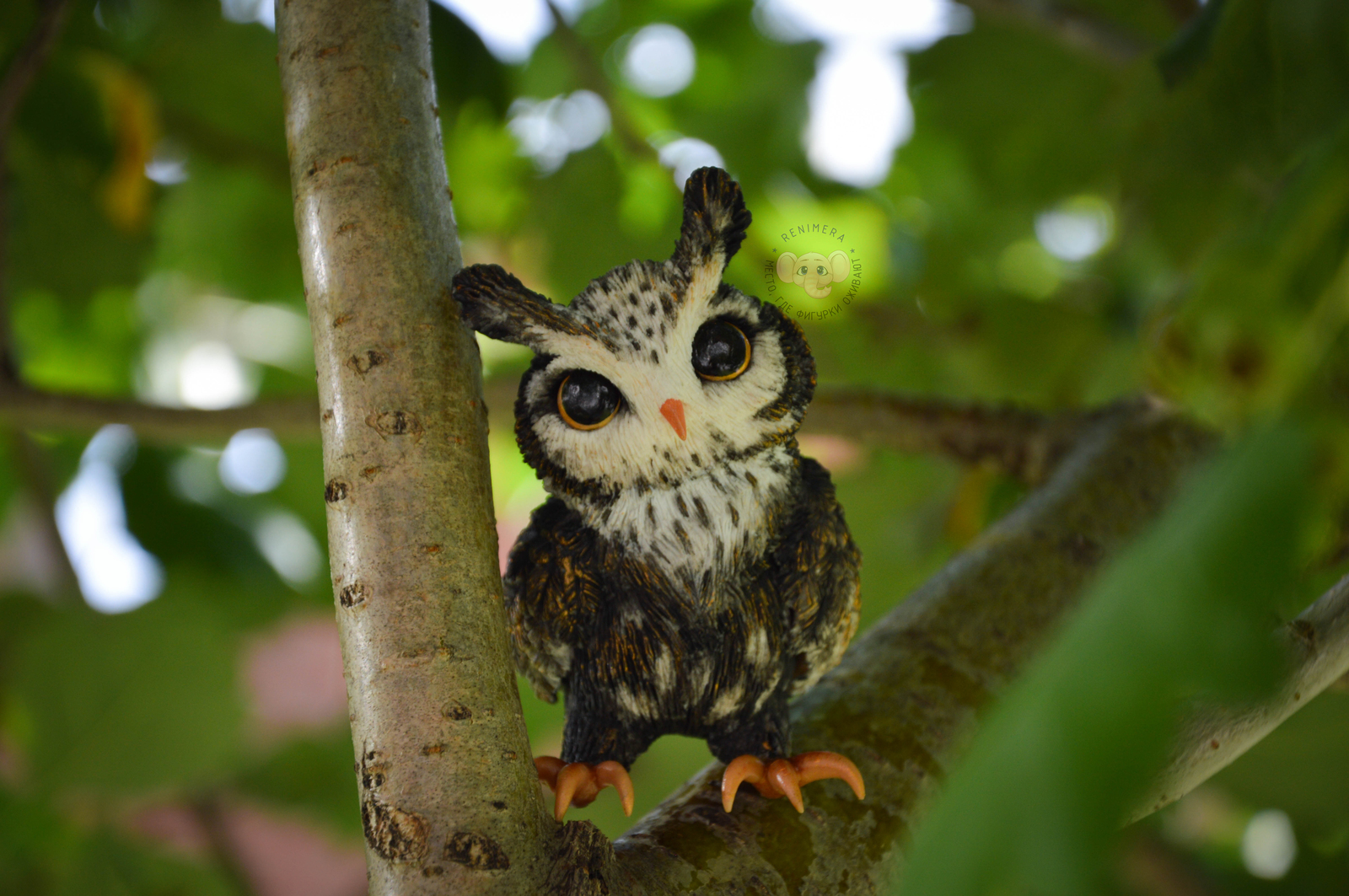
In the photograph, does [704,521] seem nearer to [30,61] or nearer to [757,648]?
[757,648]

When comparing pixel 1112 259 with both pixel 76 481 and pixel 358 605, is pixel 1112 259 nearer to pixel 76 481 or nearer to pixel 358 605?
pixel 358 605

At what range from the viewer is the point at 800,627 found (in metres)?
0.43

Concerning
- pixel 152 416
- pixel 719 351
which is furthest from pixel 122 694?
pixel 719 351

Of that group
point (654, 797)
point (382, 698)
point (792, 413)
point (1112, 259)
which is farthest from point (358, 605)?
point (1112, 259)

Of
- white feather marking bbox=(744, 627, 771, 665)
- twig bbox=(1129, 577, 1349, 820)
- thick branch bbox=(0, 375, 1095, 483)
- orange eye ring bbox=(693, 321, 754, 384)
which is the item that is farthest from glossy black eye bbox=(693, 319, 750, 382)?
thick branch bbox=(0, 375, 1095, 483)

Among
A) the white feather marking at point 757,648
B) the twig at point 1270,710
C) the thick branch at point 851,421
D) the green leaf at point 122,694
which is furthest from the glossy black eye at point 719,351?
the green leaf at point 122,694

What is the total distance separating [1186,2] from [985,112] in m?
0.25

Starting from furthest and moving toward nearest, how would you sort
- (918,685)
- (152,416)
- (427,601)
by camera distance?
(152,416) < (918,685) < (427,601)

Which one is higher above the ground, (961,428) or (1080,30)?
(1080,30)

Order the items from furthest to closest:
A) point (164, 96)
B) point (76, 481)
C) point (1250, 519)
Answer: point (76, 481) < point (164, 96) < point (1250, 519)

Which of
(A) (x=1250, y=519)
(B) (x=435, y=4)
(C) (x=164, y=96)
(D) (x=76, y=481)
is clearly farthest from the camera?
(D) (x=76, y=481)

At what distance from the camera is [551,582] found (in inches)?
16.4

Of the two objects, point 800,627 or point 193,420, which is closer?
point 800,627

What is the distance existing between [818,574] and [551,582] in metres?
0.12
